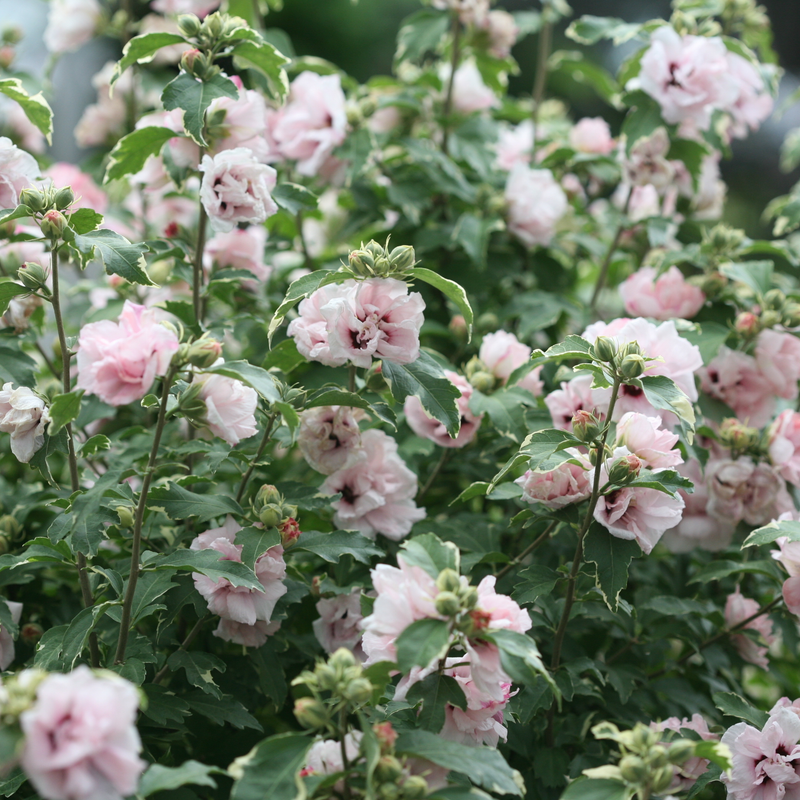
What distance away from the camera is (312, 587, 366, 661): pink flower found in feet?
3.22

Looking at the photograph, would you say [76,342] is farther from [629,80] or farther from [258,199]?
[629,80]

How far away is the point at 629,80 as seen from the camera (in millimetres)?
1420

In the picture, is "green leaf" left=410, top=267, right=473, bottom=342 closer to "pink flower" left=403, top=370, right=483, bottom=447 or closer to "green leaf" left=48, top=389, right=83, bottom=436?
"pink flower" left=403, top=370, right=483, bottom=447

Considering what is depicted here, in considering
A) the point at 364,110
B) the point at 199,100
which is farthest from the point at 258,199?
the point at 364,110

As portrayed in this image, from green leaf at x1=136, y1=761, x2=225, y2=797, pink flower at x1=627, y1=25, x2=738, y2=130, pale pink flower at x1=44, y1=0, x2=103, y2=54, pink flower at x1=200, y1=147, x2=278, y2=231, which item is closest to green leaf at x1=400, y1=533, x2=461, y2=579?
green leaf at x1=136, y1=761, x2=225, y2=797

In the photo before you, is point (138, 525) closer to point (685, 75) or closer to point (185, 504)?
point (185, 504)

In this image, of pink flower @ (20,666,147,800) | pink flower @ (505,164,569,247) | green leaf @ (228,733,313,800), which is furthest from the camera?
pink flower @ (505,164,569,247)

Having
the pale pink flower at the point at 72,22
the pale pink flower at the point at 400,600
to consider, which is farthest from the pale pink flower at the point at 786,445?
the pale pink flower at the point at 72,22

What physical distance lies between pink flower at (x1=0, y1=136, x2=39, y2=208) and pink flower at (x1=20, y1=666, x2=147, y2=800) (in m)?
0.66

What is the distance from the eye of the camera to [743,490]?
1.14 meters

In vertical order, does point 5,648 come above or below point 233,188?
below

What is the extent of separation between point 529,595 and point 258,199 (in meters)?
0.56

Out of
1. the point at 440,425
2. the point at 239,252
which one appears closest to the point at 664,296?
the point at 440,425

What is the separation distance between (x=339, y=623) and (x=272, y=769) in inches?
13.1
